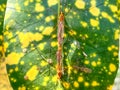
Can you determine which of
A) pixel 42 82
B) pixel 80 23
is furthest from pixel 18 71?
pixel 80 23

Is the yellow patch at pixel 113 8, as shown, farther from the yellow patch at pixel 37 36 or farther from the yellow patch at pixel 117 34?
the yellow patch at pixel 37 36

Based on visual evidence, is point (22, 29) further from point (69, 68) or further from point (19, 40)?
point (69, 68)

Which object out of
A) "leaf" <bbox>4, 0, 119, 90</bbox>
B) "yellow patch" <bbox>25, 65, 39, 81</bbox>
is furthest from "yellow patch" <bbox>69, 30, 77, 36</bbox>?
"yellow patch" <bbox>25, 65, 39, 81</bbox>

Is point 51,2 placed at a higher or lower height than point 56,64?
higher

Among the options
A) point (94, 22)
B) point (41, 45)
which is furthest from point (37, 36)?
point (94, 22)

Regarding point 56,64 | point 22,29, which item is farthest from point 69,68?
point 22,29

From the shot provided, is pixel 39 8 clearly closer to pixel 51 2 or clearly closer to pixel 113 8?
pixel 51 2
